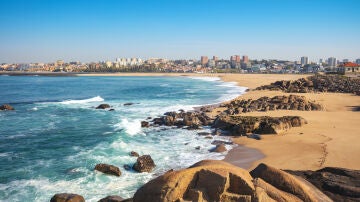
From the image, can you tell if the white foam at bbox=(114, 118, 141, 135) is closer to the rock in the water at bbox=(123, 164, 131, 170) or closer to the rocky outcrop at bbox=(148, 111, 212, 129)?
the rocky outcrop at bbox=(148, 111, 212, 129)

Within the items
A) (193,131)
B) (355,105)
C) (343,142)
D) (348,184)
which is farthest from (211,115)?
(348,184)

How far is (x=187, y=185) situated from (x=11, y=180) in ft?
36.8

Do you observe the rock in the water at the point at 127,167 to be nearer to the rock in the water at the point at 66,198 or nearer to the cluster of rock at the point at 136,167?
the cluster of rock at the point at 136,167

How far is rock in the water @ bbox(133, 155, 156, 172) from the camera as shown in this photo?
15344mm

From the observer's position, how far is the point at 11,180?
14492 mm

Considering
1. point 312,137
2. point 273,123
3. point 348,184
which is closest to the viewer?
point 348,184

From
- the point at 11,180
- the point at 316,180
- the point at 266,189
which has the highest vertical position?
the point at 266,189

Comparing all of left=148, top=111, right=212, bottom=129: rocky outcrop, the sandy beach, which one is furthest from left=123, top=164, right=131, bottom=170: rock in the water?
left=148, top=111, right=212, bottom=129: rocky outcrop

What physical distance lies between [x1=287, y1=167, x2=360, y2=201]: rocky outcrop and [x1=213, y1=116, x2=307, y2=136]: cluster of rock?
11.9m

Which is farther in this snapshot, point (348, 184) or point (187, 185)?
point (348, 184)

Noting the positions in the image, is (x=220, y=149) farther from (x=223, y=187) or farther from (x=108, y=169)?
(x=223, y=187)

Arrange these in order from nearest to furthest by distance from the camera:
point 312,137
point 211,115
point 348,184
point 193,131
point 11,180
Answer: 1. point 348,184
2. point 11,180
3. point 312,137
4. point 193,131
5. point 211,115

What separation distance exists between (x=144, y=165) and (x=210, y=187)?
30.2 ft

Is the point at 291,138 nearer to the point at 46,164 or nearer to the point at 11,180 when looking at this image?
the point at 46,164
